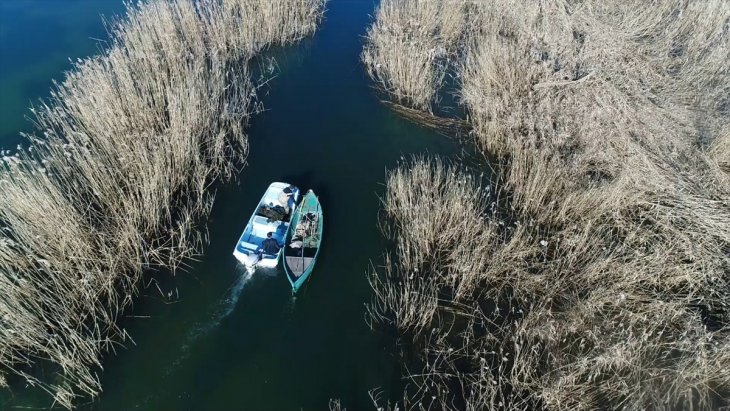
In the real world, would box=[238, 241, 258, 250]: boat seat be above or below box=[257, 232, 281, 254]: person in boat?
below

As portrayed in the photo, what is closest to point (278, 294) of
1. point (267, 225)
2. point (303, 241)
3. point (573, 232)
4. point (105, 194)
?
point (303, 241)

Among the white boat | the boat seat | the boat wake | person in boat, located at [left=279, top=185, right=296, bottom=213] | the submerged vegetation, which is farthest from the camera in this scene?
person in boat, located at [left=279, top=185, right=296, bottom=213]

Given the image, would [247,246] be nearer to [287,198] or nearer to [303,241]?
[303,241]

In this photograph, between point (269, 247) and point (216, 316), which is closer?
point (216, 316)

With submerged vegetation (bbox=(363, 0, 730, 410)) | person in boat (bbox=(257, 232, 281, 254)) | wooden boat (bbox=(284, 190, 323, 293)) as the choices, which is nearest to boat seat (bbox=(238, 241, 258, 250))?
person in boat (bbox=(257, 232, 281, 254))

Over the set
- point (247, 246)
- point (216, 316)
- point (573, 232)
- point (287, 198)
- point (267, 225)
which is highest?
point (573, 232)

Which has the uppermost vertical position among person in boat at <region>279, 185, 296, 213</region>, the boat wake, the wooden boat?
person in boat at <region>279, 185, 296, 213</region>

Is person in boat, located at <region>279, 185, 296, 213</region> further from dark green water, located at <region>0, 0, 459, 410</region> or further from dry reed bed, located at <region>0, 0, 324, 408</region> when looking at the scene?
dry reed bed, located at <region>0, 0, 324, 408</region>
